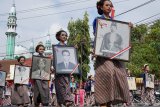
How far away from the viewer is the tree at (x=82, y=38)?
4547cm

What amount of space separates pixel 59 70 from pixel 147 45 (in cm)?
3938

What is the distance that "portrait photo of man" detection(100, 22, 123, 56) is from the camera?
5.82 m

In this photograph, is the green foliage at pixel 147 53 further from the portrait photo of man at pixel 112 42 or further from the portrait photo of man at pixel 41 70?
the portrait photo of man at pixel 112 42

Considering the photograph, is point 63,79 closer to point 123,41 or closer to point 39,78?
point 39,78

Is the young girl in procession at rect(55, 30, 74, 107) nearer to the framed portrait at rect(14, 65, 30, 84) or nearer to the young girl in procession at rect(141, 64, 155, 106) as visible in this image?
the framed portrait at rect(14, 65, 30, 84)

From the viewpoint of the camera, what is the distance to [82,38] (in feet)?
151

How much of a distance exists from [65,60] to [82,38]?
37020 millimetres

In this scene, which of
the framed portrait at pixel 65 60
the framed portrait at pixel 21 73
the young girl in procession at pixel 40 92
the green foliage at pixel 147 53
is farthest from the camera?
the green foliage at pixel 147 53

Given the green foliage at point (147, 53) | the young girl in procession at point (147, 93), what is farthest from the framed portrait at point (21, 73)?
the green foliage at point (147, 53)

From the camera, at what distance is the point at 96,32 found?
5.84m

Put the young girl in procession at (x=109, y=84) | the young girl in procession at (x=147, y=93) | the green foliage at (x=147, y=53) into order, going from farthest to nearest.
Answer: the green foliage at (x=147, y=53) → the young girl in procession at (x=147, y=93) → the young girl in procession at (x=109, y=84)

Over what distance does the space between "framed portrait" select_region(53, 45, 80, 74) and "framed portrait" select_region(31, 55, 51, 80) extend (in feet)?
4.12

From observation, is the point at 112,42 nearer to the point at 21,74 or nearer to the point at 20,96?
the point at 20,96

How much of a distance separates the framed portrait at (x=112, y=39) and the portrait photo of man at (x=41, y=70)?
454 centimetres
